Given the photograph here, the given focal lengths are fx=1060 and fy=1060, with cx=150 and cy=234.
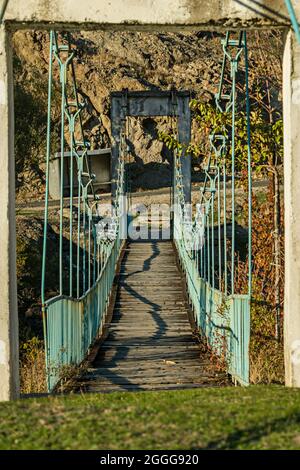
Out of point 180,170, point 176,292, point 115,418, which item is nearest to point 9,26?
point 115,418

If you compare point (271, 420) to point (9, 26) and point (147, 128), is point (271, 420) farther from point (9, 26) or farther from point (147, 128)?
point (147, 128)

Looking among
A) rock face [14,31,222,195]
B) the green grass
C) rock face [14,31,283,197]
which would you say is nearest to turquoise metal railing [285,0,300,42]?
the green grass

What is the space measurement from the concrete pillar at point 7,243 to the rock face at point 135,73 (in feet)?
110

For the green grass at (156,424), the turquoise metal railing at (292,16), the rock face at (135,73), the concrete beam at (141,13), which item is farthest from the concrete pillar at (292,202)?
the rock face at (135,73)

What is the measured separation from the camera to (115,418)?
215 inches

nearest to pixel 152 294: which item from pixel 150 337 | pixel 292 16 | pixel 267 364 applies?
pixel 150 337

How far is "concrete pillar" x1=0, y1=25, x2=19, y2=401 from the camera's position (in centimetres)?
734

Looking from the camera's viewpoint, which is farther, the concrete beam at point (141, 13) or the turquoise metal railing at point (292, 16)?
the concrete beam at point (141, 13)

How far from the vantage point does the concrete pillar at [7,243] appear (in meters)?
7.34

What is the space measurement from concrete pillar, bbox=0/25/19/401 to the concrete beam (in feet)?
0.83

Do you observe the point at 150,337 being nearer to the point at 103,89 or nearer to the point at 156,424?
the point at 156,424

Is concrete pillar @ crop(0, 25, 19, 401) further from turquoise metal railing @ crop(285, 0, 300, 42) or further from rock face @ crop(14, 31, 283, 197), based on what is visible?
rock face @ crop(14, 31, 283, 197)

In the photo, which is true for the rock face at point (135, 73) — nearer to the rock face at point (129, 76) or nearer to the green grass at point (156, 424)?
the rock face at point (129, 76)
